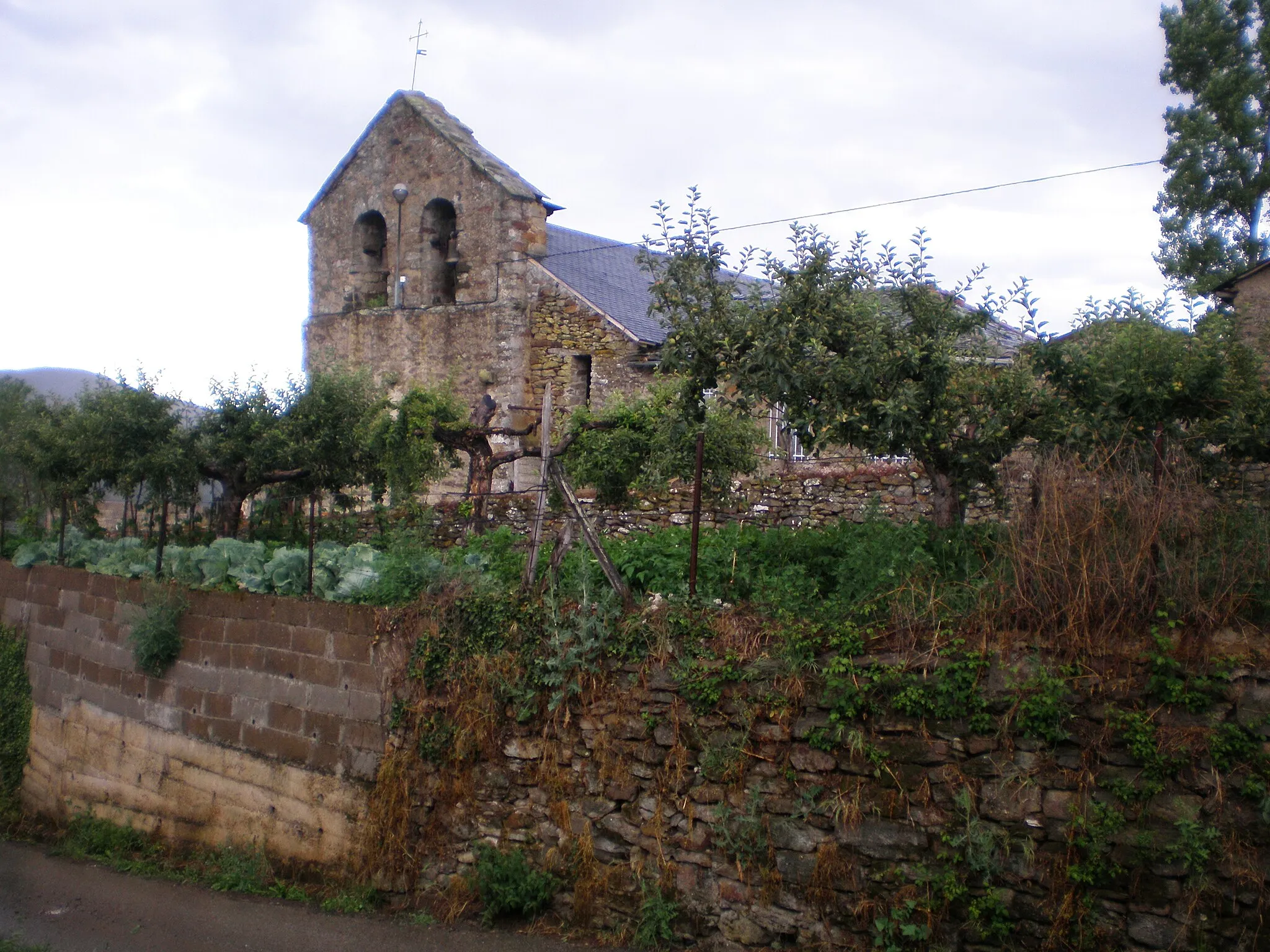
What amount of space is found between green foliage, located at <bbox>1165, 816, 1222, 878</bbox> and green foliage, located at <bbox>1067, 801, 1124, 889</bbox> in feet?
0.90

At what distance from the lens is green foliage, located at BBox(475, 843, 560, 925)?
7.38 metres

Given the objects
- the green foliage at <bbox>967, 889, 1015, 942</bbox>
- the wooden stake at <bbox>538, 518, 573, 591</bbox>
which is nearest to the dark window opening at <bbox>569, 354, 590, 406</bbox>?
the wooden stake at <bbox>538, 518, 573, 591</bbox>

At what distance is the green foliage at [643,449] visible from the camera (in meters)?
10.1

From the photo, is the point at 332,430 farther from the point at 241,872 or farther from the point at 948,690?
the point at 948,690

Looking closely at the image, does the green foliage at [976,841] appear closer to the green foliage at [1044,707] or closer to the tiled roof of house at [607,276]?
the green foliage at [1044,707]

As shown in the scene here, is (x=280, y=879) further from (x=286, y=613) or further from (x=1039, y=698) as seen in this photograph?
(x=1039, y=698)

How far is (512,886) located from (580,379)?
11380 millimetres

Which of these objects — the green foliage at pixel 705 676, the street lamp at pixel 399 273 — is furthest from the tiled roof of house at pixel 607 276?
the green foliage at pixel 705 676

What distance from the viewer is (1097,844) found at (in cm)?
549

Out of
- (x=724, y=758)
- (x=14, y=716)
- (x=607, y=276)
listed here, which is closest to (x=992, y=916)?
(x=724, y=758)

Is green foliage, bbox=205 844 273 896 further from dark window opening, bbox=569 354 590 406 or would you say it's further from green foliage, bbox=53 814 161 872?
dark window opening, bbox=569 354 590 406

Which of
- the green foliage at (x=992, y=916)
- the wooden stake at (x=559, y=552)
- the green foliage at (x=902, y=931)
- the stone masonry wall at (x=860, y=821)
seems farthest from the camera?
the wooden stake at (x=559, y=552)

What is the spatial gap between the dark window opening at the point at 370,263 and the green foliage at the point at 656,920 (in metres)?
15.1

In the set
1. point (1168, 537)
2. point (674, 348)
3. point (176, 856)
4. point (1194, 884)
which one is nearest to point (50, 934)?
point (176, 856)
